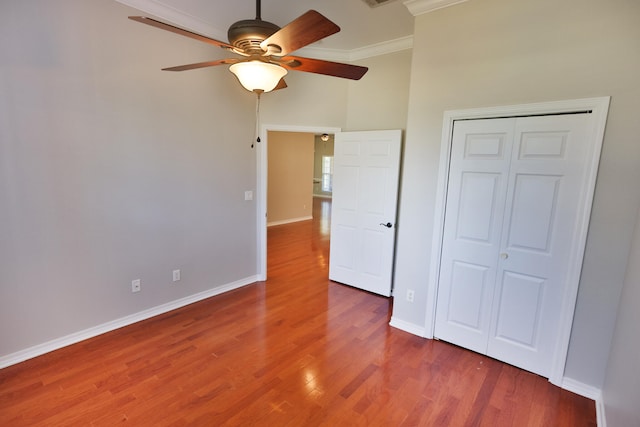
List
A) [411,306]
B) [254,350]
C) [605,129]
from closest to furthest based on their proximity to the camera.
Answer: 1. [605,129]
2. [254,350]
3. [411,306]

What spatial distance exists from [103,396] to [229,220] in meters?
2.09

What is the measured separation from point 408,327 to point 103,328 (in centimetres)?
291

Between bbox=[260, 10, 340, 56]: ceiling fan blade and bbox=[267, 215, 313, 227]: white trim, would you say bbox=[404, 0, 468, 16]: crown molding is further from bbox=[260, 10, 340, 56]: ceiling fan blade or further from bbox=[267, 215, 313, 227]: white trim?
bbox=[267, 215, 313, 227]: white trim

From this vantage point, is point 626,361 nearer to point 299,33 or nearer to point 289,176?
point 299,33

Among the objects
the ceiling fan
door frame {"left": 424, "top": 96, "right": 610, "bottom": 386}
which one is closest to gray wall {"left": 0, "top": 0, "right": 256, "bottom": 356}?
the ceiling fan

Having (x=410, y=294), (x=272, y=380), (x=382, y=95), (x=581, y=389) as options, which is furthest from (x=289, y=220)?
(x=581, y=389)

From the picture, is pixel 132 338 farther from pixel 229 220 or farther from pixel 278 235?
pixel 278 235

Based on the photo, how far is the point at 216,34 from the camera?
10.7 ft

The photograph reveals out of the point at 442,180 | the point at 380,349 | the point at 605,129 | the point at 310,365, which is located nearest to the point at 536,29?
the point at 605,129

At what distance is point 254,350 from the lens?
260cm

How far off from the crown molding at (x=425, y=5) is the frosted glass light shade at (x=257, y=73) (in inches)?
61.8

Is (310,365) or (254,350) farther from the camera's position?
(254,350)

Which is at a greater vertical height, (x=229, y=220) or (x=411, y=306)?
(x=229, y=220)

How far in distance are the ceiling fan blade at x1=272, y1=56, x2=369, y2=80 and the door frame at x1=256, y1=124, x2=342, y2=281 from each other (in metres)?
2.06
